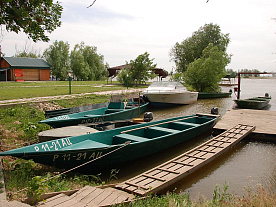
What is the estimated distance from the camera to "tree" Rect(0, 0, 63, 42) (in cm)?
686

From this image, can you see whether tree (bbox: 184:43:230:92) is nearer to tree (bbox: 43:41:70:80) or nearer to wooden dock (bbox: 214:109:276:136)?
wooden dock (bbox: 214:109:276:136)

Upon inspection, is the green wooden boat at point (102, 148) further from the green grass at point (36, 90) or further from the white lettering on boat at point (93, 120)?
the green grass at point (36, 90)

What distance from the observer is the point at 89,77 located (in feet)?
187

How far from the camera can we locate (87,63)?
5700 centimetres

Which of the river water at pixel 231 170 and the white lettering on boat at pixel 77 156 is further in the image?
the river water at pixel 231 170

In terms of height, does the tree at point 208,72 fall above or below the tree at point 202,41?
below

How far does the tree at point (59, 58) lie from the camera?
5275 centimetres

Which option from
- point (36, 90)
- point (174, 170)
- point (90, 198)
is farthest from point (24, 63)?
point (90, 198)

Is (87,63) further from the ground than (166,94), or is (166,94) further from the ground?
(87,63)

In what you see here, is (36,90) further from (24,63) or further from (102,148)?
(24,63)

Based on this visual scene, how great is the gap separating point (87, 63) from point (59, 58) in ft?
22.2

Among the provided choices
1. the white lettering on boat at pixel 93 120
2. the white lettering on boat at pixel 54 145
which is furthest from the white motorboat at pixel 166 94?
the white lettering on boat at pixel 54 145

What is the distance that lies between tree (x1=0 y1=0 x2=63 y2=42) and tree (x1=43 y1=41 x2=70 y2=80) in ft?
150

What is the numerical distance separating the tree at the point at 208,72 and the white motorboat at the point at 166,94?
35.8 feet
